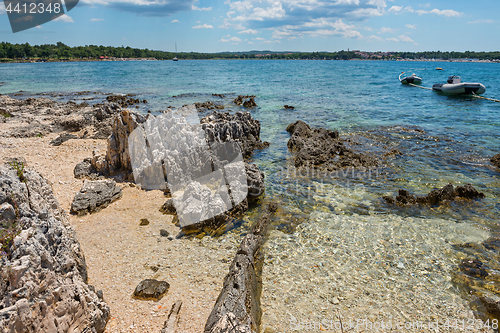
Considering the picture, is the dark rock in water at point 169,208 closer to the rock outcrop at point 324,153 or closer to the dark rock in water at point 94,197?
the dark rock in water at point 94,197

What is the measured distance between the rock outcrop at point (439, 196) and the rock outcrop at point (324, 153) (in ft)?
11.4

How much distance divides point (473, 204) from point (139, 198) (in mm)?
12513

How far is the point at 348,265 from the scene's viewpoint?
24.2 ft

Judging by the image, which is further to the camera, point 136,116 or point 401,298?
point 136,116

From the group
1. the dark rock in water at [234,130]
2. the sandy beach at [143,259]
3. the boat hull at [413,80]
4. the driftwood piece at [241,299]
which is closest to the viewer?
the driftwood piece at [241,299]

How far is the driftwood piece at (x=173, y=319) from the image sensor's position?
5.23 m

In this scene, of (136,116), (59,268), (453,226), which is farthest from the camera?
(136,116)

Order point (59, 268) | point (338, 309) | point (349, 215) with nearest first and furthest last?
point (59, 268) < point (338, 309) < point (349, 215)

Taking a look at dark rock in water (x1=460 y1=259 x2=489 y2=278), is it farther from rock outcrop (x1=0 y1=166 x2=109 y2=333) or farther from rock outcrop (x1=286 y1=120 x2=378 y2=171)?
rock outcrop (x1=0 y1=166 x2=109 y2=333)

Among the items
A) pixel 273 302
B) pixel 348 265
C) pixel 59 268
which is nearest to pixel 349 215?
pixel 348 265

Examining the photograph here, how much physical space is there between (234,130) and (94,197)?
26.2 feet

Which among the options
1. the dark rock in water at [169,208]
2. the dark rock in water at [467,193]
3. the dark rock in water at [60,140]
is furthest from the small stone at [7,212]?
the dark rock in water at [467,193]

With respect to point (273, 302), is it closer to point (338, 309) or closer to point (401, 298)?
point (338, 309)

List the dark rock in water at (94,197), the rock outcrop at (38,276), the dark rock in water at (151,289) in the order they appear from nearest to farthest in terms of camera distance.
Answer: the rock outcrop at (38,276), the dark rock in water at (151,289), the dark rock in water at (94,197)
